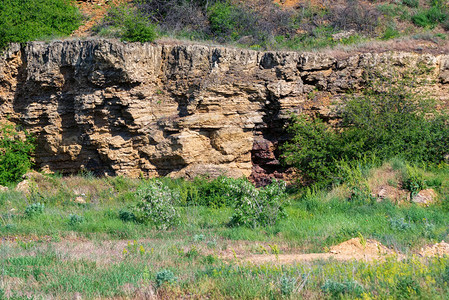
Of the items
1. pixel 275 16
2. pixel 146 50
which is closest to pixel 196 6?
pixel 275 16

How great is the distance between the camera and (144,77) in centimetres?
1574

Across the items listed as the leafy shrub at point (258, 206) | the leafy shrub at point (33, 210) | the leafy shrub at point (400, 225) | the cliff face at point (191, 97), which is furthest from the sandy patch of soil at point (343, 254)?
the cliff face at point (191, 97)

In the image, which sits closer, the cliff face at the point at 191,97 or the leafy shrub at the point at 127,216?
the leafy shrub at the point at 127,216

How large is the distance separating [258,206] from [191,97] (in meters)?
6.40

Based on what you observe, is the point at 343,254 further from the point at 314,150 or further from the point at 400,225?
the point at 314,150

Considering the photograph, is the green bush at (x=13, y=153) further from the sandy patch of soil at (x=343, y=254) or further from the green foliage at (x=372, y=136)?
the sandy patch of soil at (x=343, y=254)

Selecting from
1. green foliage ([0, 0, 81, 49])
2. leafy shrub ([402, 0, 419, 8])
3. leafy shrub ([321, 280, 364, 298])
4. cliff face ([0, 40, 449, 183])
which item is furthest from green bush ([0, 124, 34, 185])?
leafy shrub ([402, 0, 419, 8])

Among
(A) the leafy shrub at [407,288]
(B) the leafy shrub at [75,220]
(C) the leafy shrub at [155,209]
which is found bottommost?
(B) the leafy shrub at [75,220]

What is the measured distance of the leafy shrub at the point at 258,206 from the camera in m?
9.88

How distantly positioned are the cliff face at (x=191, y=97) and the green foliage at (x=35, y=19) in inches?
78.1

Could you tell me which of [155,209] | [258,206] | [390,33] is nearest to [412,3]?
[390,33]

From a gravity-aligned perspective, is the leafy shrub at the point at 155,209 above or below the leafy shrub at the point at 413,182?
below

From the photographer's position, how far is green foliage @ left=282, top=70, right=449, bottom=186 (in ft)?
44.0

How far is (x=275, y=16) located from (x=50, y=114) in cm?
1179
